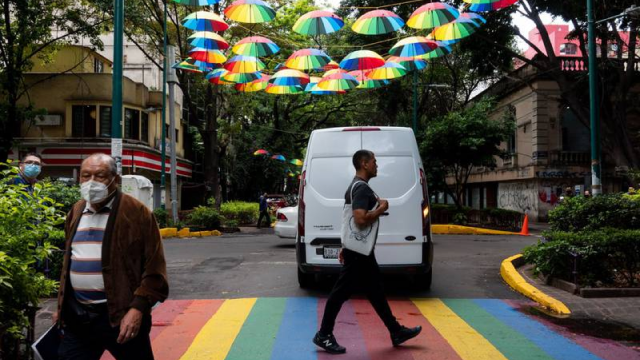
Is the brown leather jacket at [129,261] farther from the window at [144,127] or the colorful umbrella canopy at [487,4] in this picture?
the window at [144,127]

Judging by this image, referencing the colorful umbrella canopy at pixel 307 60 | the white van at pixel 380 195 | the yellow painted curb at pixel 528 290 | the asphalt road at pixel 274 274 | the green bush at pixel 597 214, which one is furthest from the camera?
the colorful umbrella canopy at pixel 307 60

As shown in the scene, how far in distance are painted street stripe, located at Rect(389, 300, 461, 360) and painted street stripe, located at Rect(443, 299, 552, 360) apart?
506mm

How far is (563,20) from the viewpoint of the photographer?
19.4 m

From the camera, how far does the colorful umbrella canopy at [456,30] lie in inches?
469

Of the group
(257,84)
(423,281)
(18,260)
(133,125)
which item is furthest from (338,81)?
(133,125)

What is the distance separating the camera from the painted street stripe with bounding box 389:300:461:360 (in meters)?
5.05

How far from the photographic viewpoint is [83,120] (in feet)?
86.6

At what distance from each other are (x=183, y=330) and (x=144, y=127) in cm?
2500

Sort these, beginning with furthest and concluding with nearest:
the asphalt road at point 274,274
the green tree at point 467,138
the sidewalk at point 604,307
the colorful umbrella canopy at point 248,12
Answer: the green tree at point 467,138 < the colorful umbrella canopy at point 248,12 < the asphalt road at point 274,274 < the sidewalk at point 604,307

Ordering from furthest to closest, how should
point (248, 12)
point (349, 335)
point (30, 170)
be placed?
point (248, 12) < point (30, 170) < point (349, 335)

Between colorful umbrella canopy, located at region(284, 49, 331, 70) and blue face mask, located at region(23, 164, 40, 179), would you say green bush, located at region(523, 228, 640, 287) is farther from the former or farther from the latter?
colorful umbrella canopy, located at region(284, 49, 331, 70)

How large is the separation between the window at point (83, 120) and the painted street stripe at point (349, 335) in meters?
22.6

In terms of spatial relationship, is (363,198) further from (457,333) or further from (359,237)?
(457,333)

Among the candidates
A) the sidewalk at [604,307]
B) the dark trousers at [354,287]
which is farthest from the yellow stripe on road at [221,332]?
the sidewalk at [604,307]
